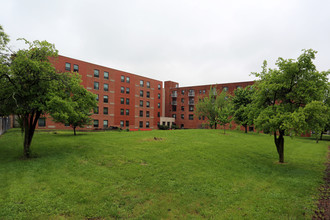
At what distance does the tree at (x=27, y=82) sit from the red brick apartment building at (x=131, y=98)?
2623cm

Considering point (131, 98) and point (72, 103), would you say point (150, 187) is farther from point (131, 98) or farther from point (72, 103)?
point (131, 98)

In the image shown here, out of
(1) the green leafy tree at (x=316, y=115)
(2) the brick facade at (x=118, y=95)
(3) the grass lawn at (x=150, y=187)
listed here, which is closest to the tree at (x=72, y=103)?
(3) the grass lawn at (x=150, y=187)

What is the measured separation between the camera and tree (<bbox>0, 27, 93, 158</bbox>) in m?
11.4

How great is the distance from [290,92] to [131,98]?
43.6m

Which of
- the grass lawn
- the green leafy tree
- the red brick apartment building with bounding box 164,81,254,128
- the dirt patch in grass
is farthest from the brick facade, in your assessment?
the dirt patch in grass

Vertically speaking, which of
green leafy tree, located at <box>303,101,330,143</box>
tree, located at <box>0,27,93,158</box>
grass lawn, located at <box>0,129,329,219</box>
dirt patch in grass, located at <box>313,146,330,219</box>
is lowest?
dirt patch in grass, located at <box>313,146,330,219</box>

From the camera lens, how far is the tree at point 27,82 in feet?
37.4

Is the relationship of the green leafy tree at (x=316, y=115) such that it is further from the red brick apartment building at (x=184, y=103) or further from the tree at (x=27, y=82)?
the red brick apartment building at (x=184, y=103)

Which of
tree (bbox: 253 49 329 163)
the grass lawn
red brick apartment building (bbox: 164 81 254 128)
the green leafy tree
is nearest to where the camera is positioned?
the grass lawn

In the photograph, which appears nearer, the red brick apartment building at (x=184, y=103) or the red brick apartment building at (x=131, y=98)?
the red brick apartment building at (x=131, y=98)

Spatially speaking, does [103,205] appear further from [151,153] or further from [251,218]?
[151,153]

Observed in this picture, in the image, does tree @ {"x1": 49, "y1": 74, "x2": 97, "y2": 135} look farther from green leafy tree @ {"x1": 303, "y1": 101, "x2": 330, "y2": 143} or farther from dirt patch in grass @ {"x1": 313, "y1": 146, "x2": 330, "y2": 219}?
green leafy tree @ {"x1": 303, "y1": 101, "x2": 330, "y2": 143}

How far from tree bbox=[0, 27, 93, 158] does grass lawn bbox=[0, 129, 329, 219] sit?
134 inches

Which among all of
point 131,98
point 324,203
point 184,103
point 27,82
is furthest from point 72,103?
point 184,103
